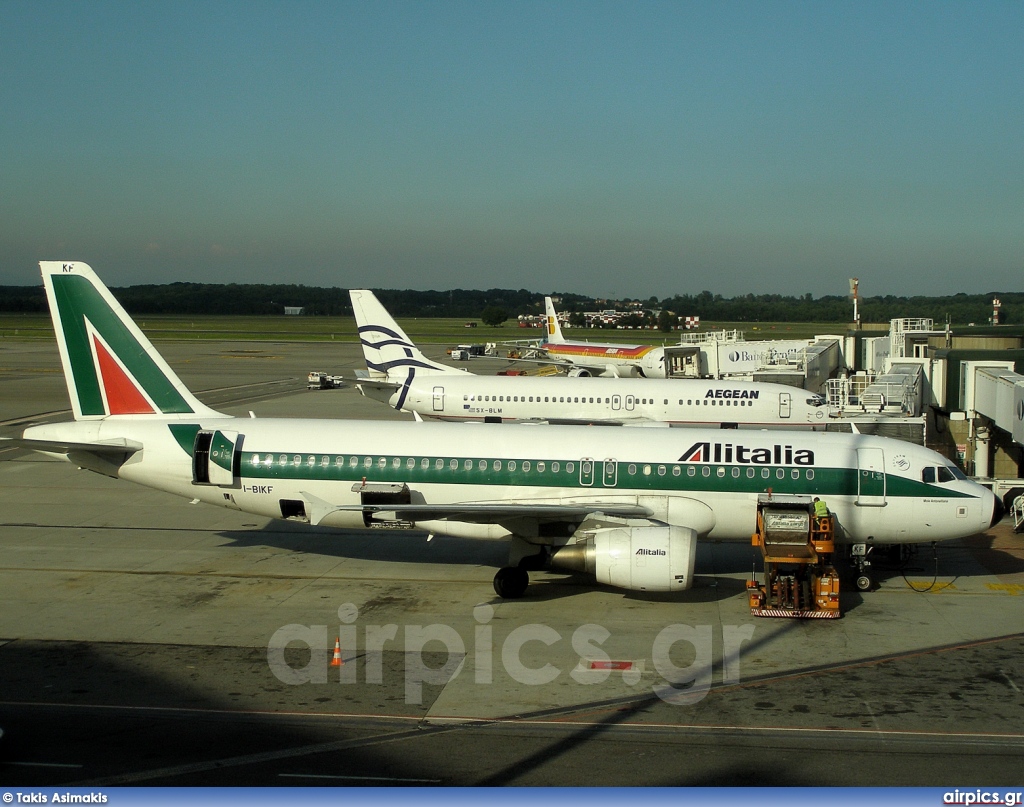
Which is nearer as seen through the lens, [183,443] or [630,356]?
[183,443]

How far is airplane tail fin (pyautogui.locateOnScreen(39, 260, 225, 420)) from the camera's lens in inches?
939

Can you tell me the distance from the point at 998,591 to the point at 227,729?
18.4 m

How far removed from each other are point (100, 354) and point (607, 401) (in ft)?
86.7

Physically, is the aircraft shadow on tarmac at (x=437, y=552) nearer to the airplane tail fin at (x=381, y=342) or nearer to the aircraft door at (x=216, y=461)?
the aircraft door at (x=216, y=461)

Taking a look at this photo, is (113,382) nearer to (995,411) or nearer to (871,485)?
(871,485)

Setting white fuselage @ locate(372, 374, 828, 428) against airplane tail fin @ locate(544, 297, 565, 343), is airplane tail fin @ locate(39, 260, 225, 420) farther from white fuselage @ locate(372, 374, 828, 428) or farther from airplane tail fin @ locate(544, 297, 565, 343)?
airplane tail fin @ locate(544, 297, 565, 343)

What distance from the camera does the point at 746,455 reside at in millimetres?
22328

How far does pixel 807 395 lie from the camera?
43.2 m

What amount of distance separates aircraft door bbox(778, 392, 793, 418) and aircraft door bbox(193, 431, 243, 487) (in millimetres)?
28510

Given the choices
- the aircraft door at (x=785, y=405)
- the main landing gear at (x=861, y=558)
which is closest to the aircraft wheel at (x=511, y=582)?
the main landing gear at (x=861, y=558)

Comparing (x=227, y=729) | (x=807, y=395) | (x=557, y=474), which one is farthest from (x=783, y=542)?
(x=807, y=395)

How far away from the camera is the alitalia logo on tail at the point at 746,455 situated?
22219 mm

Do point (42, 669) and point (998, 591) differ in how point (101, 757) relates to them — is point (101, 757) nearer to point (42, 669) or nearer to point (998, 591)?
point (42, 669)

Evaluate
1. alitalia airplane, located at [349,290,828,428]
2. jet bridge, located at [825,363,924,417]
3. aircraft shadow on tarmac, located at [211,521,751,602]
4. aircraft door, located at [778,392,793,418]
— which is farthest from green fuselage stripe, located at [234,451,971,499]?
aircraft door, located at [778,392,793,418]
